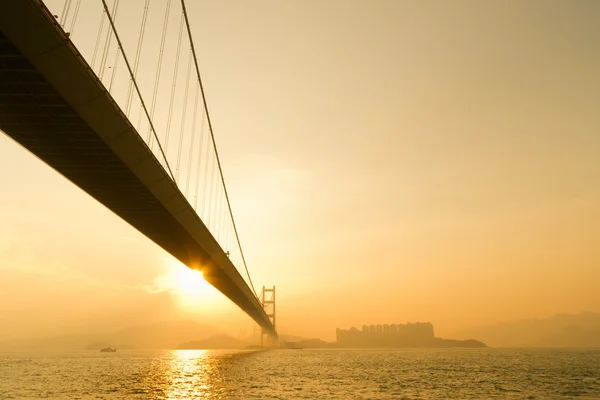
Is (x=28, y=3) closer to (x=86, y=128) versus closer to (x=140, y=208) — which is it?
(x=86, y=128)

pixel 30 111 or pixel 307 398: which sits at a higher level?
pixel 30 111

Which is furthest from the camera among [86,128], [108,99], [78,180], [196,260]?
[196,260]

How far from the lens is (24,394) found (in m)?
23.5

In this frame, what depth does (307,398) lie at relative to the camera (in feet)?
69.7

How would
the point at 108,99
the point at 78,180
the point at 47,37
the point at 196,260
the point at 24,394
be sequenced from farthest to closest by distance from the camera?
the point at 196,260, the point at 78,180, the point at 24,394, the point at 108,99, the point at 47,37

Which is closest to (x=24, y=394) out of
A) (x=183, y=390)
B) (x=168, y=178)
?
(x=183, y=390)

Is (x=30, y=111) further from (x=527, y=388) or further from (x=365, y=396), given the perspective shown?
(x=527, y=388)

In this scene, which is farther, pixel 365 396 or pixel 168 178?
pixel 168 178

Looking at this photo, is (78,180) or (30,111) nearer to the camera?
(30,111)

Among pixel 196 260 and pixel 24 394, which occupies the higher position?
pixel 196 260

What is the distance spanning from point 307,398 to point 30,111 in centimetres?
1776

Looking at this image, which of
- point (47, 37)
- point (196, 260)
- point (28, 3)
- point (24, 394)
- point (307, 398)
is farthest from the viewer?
point (196, 260)

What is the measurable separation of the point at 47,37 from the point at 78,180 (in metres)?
13.5

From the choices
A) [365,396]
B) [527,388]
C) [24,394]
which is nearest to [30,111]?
[24,394]
